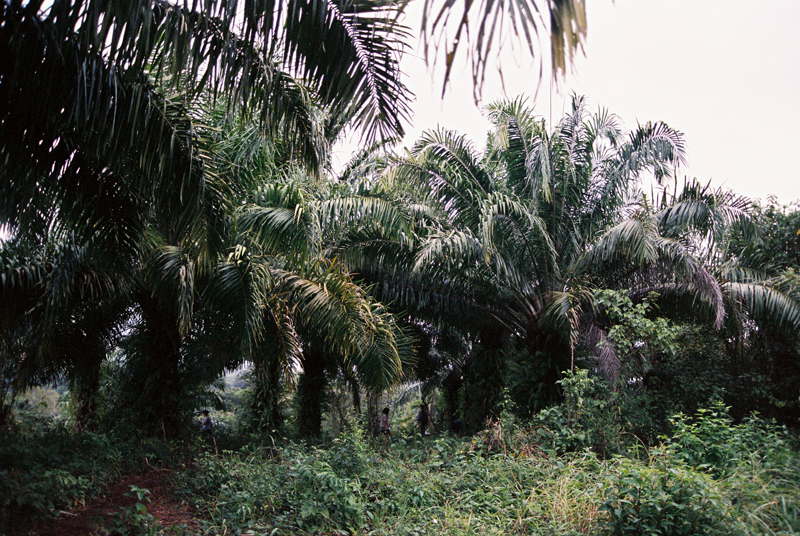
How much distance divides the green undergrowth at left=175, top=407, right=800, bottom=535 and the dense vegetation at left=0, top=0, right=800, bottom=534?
3cm

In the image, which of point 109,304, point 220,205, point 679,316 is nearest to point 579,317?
point 679,316

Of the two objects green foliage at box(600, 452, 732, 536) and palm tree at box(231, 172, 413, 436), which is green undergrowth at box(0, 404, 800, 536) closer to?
green foliage at box(600, 452, 732, 536)

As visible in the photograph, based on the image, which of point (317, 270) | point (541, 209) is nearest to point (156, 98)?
point (317, 270)

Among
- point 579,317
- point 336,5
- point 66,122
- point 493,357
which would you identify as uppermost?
point 336,5

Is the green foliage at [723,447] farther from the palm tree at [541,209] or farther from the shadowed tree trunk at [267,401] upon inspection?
the shadowed tree trunk at [267,401]

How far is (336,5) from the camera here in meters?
3.56

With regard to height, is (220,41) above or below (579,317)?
above

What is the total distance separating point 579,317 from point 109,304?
777cm

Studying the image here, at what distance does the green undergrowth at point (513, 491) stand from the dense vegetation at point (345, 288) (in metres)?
0.03

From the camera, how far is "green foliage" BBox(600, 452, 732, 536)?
405 centimetres

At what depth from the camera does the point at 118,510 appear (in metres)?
4.89

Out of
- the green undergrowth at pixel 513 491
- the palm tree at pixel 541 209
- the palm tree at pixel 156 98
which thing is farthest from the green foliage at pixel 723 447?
the palm tree at pixel 156 98

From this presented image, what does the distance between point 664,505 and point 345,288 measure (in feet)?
14.9

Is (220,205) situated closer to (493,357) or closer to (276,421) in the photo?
(276,421)
